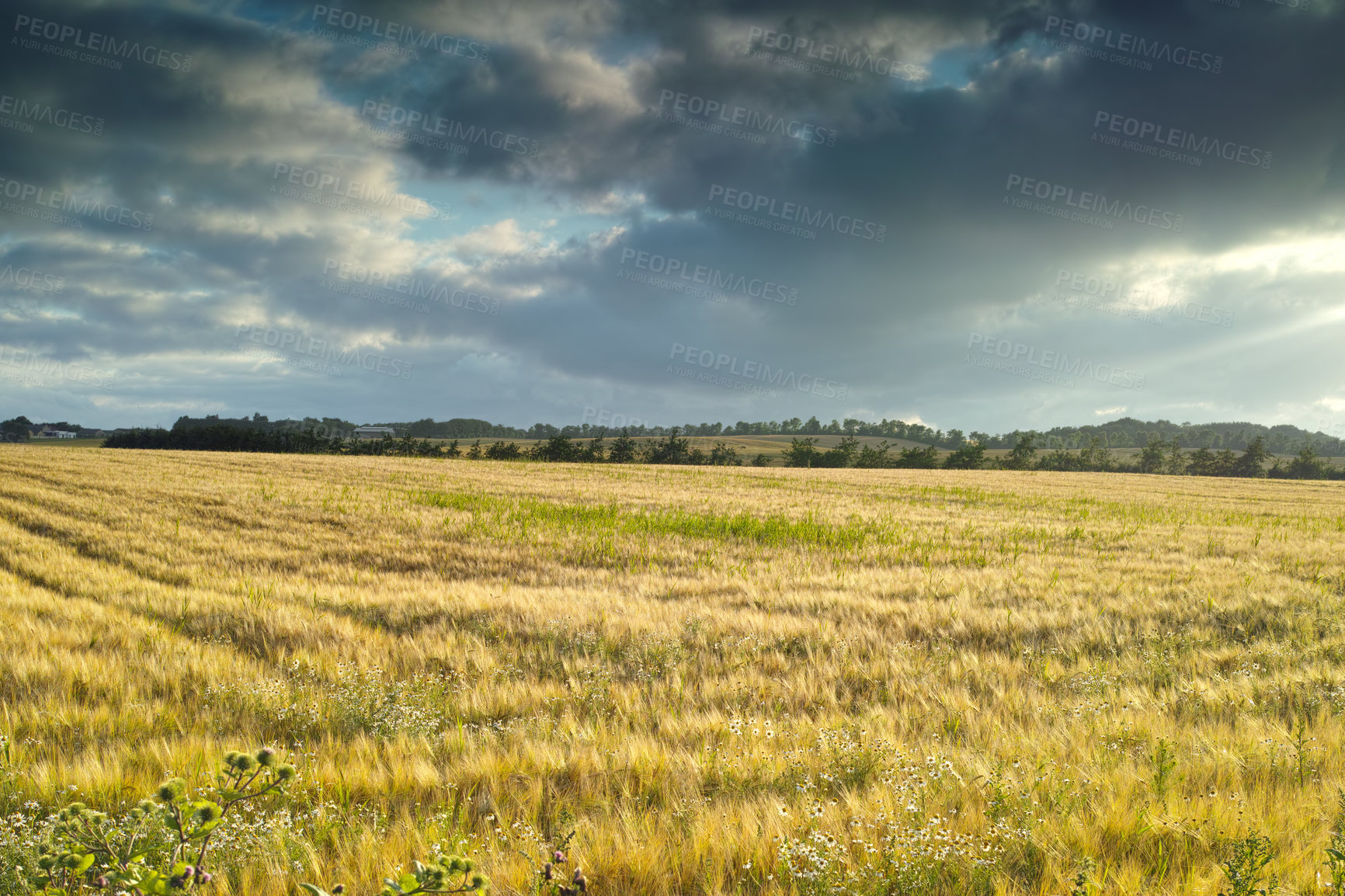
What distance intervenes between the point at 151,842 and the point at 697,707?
129 inches

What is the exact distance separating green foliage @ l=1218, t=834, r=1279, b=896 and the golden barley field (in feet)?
0.21

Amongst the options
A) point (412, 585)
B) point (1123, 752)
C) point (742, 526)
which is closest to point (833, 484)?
point (742, 526)

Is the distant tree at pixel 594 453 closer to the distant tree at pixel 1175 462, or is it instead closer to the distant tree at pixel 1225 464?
the distant tree at pixel 1175 462

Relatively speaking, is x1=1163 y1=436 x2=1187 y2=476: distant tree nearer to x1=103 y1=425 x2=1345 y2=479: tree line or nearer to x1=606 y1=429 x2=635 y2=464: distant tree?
x1=103 y1=425 x2=1345 y2=479: tree line

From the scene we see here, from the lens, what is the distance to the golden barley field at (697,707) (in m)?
2.69

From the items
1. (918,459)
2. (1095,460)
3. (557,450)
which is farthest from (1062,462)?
(557,450)

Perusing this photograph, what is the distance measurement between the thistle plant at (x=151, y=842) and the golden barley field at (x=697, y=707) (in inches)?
11.1

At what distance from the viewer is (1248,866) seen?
8.06 ft

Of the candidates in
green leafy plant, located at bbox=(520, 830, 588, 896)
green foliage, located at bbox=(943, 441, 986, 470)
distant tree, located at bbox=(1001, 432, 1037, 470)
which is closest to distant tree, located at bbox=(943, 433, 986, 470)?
green foliage, located at bbox=(943, 441, 986, 470)

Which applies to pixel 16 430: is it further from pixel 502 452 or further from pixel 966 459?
pixel 966 459

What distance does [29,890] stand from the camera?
2186 millimetres

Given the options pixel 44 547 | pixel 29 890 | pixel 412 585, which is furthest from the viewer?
pixel 44 547

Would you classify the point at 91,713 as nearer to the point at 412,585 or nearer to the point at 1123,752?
the point at 412,585

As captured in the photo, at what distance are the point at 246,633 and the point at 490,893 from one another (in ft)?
17.7
